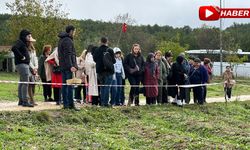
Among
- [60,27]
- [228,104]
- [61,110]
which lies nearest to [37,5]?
[60,27]

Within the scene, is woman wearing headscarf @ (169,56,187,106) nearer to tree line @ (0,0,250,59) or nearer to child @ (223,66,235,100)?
child @ (223,66,235,100)

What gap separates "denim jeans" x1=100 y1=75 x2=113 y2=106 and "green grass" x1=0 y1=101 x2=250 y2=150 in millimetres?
465

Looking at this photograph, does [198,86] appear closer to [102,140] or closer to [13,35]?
[102,140]

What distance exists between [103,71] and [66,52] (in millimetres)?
1947

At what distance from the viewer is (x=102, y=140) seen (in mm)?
9805

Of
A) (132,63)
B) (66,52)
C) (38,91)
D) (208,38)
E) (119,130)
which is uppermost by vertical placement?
(208,38)

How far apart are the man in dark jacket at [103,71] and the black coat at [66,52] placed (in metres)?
1.62

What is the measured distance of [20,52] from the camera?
474 inches

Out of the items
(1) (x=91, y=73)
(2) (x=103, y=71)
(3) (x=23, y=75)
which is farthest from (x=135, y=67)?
(3) (x=23, y=75)

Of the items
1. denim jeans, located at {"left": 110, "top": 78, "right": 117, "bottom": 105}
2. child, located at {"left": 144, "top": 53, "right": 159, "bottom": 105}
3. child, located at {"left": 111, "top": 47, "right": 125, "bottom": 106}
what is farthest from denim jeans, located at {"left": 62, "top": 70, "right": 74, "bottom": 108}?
child, located at {"left": 144, "top": 53, "right": 159, "bottom": 105}

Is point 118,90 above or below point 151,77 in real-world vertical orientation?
below

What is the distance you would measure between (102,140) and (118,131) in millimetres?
1322

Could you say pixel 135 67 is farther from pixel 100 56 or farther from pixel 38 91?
pixel 38 91

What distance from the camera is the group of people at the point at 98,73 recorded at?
39.7ft
